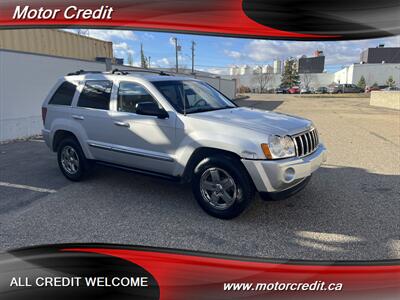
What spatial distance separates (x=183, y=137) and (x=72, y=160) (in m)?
2.36

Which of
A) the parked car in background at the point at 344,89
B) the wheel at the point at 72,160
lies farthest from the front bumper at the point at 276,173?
the parked car in background at the point at 344,89

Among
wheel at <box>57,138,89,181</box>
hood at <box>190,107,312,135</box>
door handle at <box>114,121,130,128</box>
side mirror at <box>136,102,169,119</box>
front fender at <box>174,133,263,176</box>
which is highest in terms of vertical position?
side mirror at <box>136,102,169,119</box>

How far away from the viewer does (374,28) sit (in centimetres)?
346

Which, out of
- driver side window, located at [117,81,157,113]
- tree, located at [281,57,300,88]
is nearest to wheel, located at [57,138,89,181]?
driver side window, located at [117,81,157,113]

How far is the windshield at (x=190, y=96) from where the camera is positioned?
425 centimetres

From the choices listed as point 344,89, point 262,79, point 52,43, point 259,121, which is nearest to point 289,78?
point 262,79

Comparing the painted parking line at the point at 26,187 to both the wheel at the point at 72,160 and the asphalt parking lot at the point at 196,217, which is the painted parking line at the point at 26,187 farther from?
the wheel at the point at 72,160

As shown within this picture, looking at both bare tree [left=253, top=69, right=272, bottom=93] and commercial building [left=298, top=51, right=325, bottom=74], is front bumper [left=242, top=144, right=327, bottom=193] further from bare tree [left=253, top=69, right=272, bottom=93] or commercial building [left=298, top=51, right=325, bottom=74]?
bare tree [left=253, top=69, right=272, bottom=93]

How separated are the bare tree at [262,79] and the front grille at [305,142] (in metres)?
75.2

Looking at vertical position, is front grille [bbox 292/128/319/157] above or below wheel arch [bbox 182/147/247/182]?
above

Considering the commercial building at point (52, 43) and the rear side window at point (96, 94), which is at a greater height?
the commercial building at point (52, 43)

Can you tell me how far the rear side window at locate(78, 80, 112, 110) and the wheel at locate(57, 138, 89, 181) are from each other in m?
0.69

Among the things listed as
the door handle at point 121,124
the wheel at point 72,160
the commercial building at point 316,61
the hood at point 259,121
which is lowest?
the wheel at point 72,160

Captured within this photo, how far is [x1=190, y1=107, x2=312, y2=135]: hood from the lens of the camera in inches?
144
